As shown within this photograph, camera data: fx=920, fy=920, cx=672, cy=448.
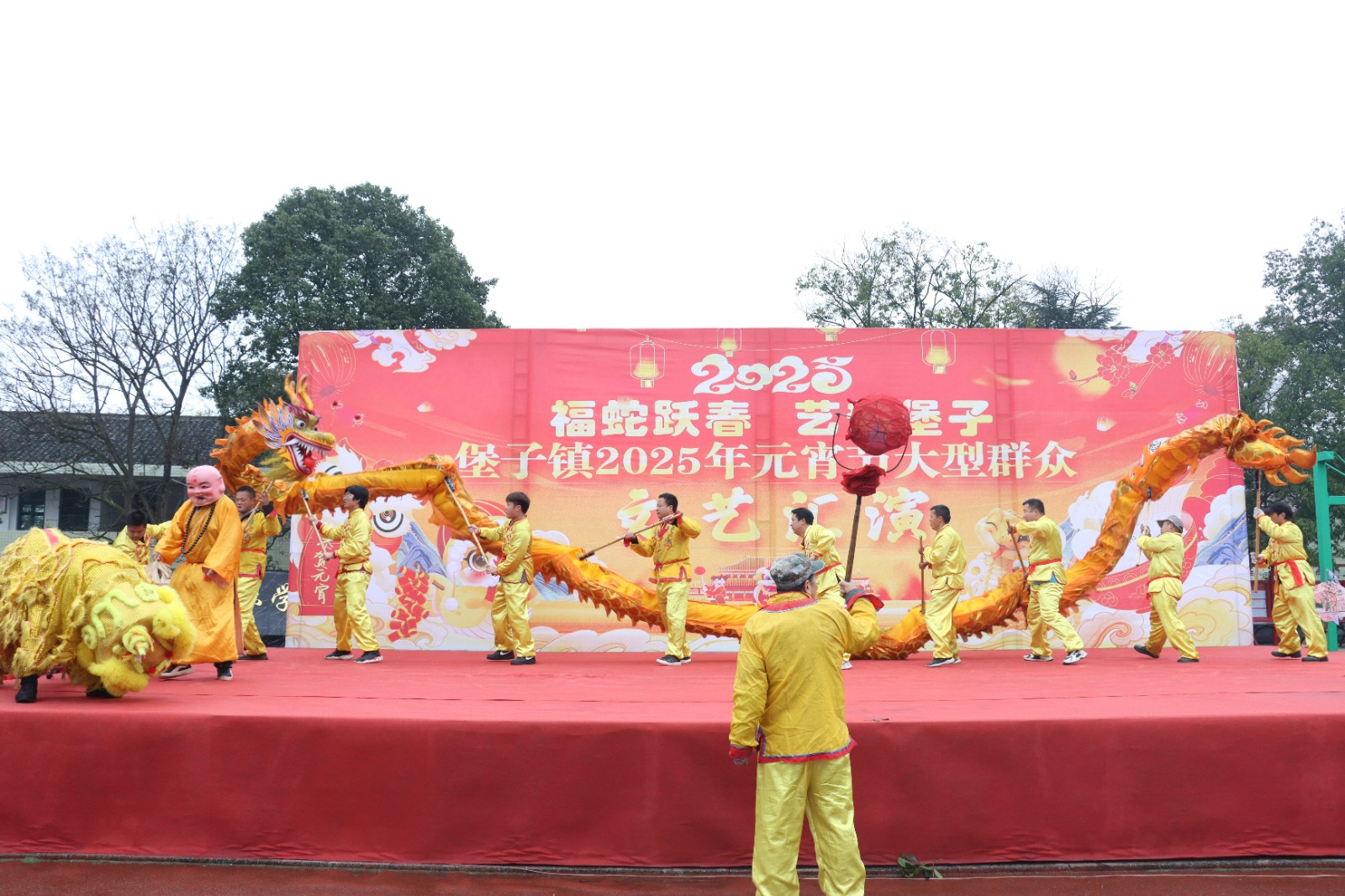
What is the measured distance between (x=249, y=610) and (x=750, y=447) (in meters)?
4.81

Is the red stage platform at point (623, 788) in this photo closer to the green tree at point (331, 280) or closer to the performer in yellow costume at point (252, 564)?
the performer in yellow costume at point (252, 564)

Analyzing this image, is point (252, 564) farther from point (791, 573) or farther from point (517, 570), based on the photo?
point (791, 573)

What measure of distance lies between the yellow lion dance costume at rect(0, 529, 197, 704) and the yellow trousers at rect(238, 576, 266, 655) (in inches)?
127

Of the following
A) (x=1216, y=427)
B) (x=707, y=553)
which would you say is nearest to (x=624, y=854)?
(x=707, y=553)

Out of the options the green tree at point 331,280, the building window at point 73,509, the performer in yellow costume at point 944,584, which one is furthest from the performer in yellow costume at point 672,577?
the building window at point 73,509

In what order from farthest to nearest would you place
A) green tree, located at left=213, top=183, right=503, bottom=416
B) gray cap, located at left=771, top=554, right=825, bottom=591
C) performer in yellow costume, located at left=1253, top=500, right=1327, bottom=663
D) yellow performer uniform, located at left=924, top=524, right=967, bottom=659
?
green tree, located at left=213, top=183, right=503, bottom=416 < yellow performer uniform, located at left=924, top=524, right=967, bottom=659 < performer in yellow costume, located at left=1253, top=500, right=1327, bottom=663 < gray cap, located at left=771, top=554, right=825, bottom=591

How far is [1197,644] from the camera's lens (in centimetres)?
902

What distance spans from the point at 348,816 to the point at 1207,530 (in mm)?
8552

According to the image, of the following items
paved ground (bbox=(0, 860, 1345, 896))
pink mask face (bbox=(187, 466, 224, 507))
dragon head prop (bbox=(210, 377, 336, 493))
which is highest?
dragon head prop (bbox=(210, 377, 336, 493))

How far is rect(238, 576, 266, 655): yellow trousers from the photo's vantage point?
7.55m

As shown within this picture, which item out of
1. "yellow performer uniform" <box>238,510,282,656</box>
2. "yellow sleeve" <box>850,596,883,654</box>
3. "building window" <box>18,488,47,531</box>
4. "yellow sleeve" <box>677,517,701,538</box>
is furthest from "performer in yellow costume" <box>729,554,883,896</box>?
"building window" <box>18,488,47,531</box>

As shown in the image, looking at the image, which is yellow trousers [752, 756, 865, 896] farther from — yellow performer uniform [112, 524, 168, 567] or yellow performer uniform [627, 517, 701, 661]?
yellow performer uniform [112, 524, 168, 567]

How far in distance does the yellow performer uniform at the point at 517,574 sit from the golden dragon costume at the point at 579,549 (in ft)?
0.99

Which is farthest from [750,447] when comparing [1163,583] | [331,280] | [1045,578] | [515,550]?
[331,280]
